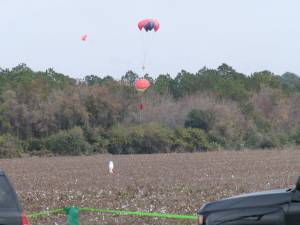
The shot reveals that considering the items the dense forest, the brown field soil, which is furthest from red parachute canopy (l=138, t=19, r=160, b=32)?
the dense forest

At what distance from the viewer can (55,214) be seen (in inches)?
755

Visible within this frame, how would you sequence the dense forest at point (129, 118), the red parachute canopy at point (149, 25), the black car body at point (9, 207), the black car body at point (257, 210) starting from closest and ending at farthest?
1. the black car body at point (257, 210)
2. the black car body at point (9, 207)
3. the red parachute canopy at point (149, 25)
4. the dense forest at point (129, 118)

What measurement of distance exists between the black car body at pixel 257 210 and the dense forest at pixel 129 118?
62736 mm

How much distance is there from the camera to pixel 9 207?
958cm

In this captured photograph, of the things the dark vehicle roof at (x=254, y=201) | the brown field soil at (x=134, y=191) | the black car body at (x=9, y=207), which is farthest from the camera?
the brown field soil at (x=134, y=191)

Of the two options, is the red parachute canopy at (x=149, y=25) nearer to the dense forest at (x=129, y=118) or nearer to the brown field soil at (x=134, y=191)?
the brown field soil at (x=134, y=191)

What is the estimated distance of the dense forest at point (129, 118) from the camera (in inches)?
2886

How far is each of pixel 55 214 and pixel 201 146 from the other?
5610cm

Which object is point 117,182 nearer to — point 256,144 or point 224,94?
point 256,144

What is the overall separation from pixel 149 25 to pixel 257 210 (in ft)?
110

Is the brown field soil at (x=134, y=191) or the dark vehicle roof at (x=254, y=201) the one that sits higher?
the dark vehicle roof at (x=254, y=201)

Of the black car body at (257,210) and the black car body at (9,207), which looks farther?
the black car body at (9,207)

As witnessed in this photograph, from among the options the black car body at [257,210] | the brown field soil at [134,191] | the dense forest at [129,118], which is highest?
the dense forest at [129,118]

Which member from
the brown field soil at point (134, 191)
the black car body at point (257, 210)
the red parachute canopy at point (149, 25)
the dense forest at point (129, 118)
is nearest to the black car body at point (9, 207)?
the black car body at point (257, 210)
